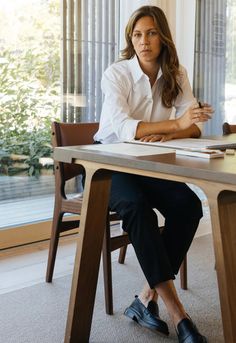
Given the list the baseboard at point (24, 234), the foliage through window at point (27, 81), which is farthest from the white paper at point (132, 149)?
the foliage through window at point (27, 81)

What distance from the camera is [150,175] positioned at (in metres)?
1.30

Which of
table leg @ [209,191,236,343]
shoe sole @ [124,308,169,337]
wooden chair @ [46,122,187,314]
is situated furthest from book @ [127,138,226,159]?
shoe sole @ [124,308,169,337]

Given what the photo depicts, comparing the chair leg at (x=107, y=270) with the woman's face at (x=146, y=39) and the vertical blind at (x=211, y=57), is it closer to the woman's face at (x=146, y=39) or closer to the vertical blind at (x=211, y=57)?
the woman's face at (x=146, y=39)

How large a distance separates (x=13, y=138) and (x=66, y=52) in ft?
2.01

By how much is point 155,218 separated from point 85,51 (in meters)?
1.64

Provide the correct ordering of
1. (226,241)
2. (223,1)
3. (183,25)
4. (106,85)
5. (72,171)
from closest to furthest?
(226,241) → (106,85) → (72,171) → (183,25) → (223,1)

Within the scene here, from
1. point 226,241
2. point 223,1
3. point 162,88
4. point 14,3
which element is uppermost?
point 223,1

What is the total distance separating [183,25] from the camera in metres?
3.53

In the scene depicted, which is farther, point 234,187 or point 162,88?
point 162,88

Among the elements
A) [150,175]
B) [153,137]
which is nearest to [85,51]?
[153,137]

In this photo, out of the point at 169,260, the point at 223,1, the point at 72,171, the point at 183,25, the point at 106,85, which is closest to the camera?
the point at 169,260

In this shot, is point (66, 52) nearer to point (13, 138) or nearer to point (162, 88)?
point (13, 138)

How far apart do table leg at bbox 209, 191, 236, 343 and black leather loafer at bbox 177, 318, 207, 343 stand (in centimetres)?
40

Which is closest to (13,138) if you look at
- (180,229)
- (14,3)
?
(14,3)
